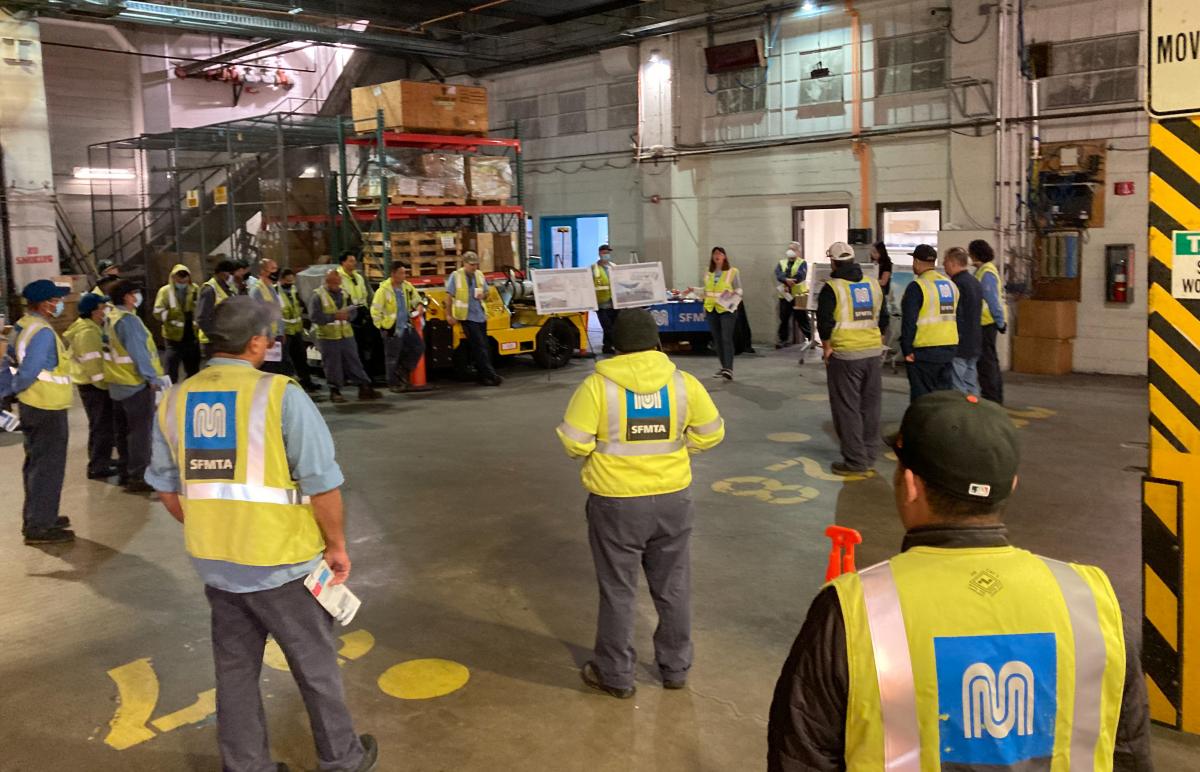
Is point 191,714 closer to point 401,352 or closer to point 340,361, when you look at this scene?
point 340,361

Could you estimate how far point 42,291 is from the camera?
6809mm

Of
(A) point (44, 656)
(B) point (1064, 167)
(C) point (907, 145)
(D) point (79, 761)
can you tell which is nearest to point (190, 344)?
(A) point (44, 656)

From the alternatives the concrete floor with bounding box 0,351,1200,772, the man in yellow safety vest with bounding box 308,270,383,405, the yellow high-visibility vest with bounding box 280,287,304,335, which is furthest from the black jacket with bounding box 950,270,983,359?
the yellow high-visibility vest with bounding box 280,287,304,335

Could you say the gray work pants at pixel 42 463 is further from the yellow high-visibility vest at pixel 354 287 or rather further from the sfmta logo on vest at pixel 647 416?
the yellow high-visibility vest at pixel 354 287

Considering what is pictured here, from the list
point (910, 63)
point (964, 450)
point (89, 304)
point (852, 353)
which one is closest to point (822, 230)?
point (910, 63)

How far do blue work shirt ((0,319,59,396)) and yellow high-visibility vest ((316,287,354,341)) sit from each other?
5.57 metres

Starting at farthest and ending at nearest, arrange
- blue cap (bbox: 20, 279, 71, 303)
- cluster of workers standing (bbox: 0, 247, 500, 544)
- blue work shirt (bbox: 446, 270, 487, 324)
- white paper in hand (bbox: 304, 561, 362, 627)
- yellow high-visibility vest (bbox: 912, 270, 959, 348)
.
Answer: blue work shirt (bbox: 446, 270, 487, 324)
yellow high-visibility vest (bbox: 912, 270, 959, 348)
cluster of workers standing (bbox: 0, 247, 500, 544)
blue cap (bbox: 20, 279, 71, 303)
white paper in hand (bbox: 304, 561, 362, 627)

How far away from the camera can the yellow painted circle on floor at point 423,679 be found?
4656 millimetres

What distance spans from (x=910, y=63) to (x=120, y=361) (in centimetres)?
1277

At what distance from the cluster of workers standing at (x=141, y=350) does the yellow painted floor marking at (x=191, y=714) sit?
1731 mm

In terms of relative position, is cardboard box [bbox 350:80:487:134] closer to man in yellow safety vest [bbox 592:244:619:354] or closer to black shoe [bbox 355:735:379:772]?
man in yellow safety vest [bbox 592:244:619:354]

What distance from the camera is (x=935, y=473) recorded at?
6.15ft

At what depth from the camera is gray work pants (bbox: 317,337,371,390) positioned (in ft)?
41.9

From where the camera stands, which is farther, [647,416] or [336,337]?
[336,337]
